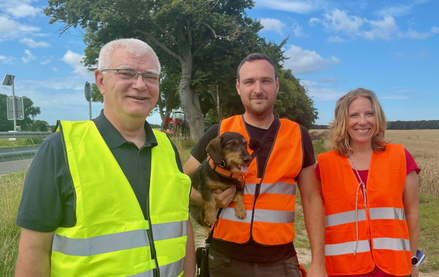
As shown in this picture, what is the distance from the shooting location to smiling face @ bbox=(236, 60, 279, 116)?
2646 millimetres

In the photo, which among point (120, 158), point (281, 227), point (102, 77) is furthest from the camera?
point (281, 227)

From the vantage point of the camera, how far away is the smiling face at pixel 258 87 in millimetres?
2646

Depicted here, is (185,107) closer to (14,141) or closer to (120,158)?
(14,141)

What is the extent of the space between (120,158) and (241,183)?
128 centimetres

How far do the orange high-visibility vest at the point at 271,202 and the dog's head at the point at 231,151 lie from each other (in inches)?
4.1

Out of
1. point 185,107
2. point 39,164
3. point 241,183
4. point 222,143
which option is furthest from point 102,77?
point 185,107

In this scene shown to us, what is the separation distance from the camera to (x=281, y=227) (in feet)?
8.14

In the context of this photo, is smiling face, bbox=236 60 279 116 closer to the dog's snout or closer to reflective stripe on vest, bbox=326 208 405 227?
the dog's snout

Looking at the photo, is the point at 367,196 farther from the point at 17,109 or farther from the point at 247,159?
the point at 17,109

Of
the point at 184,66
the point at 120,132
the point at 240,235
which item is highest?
the point at 184,66

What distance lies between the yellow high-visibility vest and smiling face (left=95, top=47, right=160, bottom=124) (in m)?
0.19

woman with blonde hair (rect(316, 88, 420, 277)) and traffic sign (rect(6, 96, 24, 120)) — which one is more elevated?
traffic sign (rect(6, 96, 24, 120))

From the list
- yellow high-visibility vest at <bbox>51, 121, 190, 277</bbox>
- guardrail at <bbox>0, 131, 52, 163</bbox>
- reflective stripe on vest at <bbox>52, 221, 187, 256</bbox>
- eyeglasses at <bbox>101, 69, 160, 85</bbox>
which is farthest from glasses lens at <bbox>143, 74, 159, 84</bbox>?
guardrail at <bbox>0, 131, 52, 163</bbox>

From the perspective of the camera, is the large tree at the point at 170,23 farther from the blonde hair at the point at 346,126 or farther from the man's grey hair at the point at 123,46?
the man's grey hair at the point at 123,46
